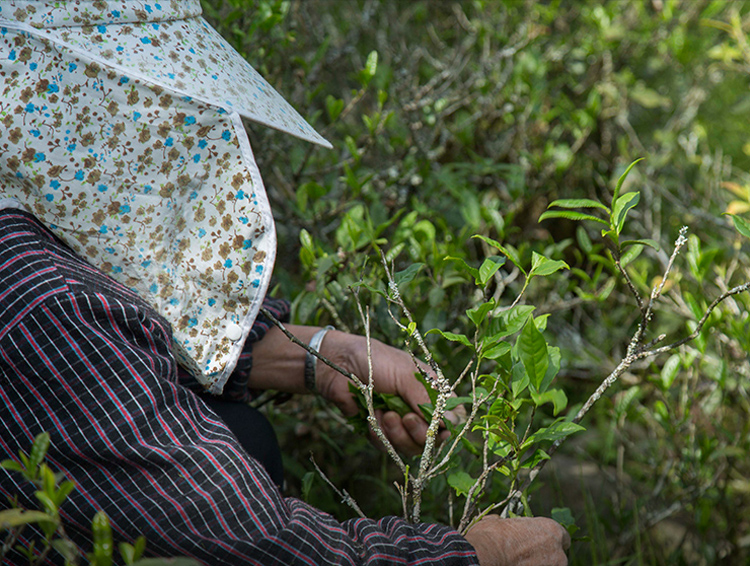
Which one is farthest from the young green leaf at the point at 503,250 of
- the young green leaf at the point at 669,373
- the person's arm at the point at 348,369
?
the young green leaf at the point at 669,373

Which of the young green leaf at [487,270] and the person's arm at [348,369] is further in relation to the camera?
the person's arm at [348,369]

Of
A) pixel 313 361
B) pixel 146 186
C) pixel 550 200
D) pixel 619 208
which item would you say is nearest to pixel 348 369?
pixel 313 361

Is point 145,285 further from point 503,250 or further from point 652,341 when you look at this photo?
point 652,341

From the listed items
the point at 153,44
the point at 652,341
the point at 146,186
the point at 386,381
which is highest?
the point at 153,44

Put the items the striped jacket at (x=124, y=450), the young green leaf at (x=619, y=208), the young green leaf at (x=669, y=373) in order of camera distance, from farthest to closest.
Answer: the young green leaf at (x=669, y=373) < the young green leaf at (x=619, y=208) < the striped jacket at (x=124, y=450)

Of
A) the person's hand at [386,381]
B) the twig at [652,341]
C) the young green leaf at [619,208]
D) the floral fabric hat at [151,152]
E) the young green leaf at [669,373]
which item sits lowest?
the young green leaf at [669,373]

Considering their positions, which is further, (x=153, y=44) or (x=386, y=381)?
(x=386, y=381)

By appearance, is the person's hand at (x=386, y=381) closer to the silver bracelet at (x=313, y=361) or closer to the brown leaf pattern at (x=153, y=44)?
the silver bracelet at (x=313, y=361)

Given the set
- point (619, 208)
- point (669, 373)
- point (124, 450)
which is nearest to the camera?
point (124, 450)

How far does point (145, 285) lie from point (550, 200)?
175 centimetres

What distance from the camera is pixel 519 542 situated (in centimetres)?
106

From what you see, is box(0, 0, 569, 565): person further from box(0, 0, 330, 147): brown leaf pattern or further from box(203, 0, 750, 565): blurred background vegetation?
box(203, 0, 750, 565): blurred background vegetation

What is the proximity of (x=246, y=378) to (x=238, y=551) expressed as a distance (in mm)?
632

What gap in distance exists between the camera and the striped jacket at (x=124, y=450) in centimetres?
93
